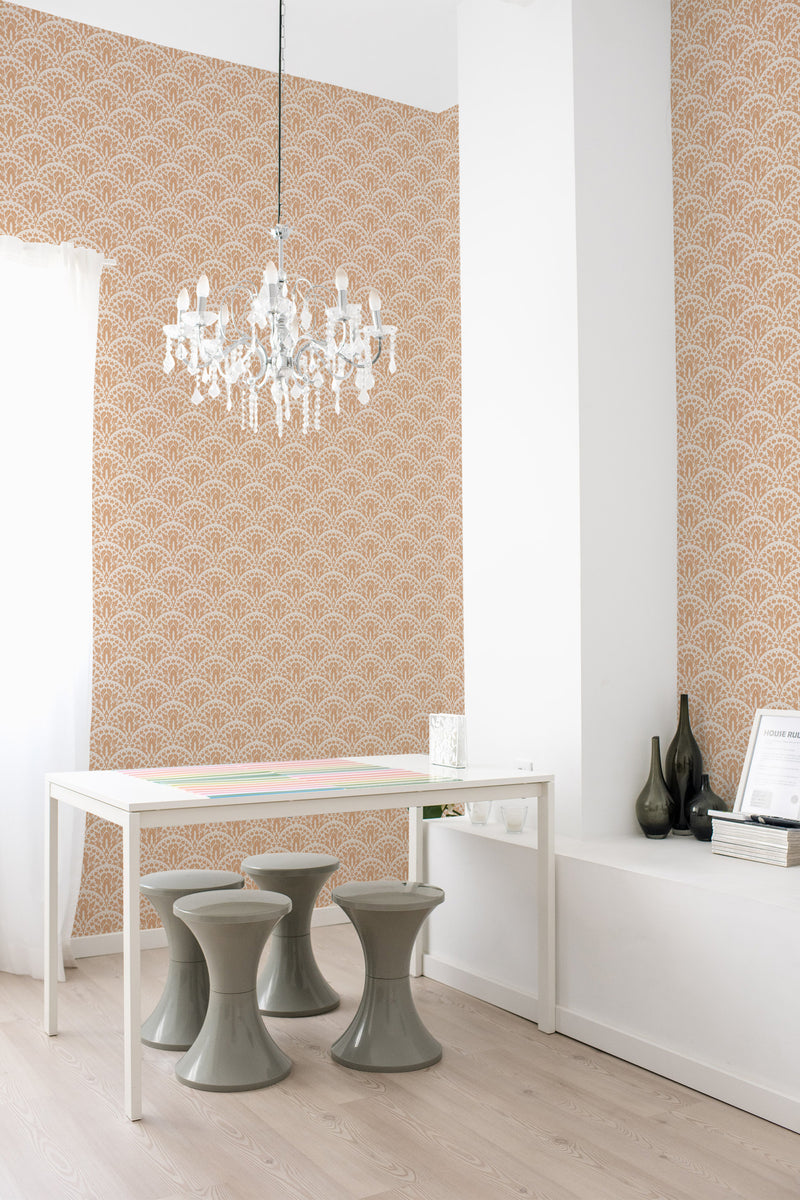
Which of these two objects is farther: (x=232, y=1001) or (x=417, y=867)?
(x=417, y=867)

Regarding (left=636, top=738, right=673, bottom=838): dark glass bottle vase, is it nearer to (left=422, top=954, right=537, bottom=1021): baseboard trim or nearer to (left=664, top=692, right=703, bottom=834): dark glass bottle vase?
(left=664, top=692, right=703, bottom=834): dark glass bottle vase

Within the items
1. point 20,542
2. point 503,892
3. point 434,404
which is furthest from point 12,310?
point 503,892

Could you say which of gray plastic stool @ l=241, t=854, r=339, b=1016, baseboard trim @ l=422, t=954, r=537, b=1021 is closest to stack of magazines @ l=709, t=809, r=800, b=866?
baseboard trim @ l=422, t=954, r=537, b=1021

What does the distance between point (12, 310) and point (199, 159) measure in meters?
0.96

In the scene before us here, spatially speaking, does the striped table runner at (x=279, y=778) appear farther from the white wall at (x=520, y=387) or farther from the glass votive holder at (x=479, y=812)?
the white wall at (x=520, y=387)

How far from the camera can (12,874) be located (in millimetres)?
3652

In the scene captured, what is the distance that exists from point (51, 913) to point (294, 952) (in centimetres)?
70

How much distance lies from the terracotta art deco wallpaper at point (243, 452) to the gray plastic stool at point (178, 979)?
933mm

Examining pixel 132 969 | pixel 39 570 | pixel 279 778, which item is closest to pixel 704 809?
pixel 279 778

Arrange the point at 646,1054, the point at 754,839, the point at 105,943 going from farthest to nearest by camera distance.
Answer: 1. the point at 105,943
2. the point at 754,839
3. the point at 646,1054

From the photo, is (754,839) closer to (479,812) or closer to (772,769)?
(772,769)

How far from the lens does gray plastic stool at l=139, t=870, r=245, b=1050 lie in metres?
2.97

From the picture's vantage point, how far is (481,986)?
11.0ft

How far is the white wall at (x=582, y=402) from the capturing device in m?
3.31
